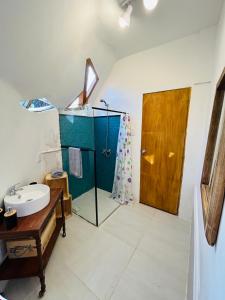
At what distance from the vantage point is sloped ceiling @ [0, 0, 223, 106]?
121cm

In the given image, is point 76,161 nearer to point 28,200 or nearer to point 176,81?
point 28,200

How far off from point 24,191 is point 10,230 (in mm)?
466

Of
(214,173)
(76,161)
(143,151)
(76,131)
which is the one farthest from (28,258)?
(143,151)

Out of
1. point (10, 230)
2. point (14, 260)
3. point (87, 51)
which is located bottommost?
point (14, 260)

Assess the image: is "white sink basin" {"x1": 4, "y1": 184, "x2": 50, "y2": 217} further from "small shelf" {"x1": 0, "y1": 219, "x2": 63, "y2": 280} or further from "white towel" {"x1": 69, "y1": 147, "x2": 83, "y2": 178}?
"white towel" {"x1": 69, "y1": 147, "x2": 83, "y2": 178}

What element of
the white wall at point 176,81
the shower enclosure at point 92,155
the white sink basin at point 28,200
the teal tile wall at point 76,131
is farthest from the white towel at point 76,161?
the white wall at point 176,81

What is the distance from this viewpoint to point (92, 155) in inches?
108

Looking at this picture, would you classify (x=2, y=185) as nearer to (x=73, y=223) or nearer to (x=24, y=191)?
(x=24, y=191)

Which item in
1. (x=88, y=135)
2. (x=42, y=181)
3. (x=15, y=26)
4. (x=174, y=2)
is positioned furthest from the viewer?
(x=88, y=135)

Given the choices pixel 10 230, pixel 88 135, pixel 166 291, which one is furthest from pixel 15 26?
pixel 166 291

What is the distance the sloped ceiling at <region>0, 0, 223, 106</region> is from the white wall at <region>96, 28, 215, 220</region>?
0.16 meters

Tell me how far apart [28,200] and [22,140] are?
77cm

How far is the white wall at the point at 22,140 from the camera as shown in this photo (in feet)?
4.95

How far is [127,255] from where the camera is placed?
66.2 inches
